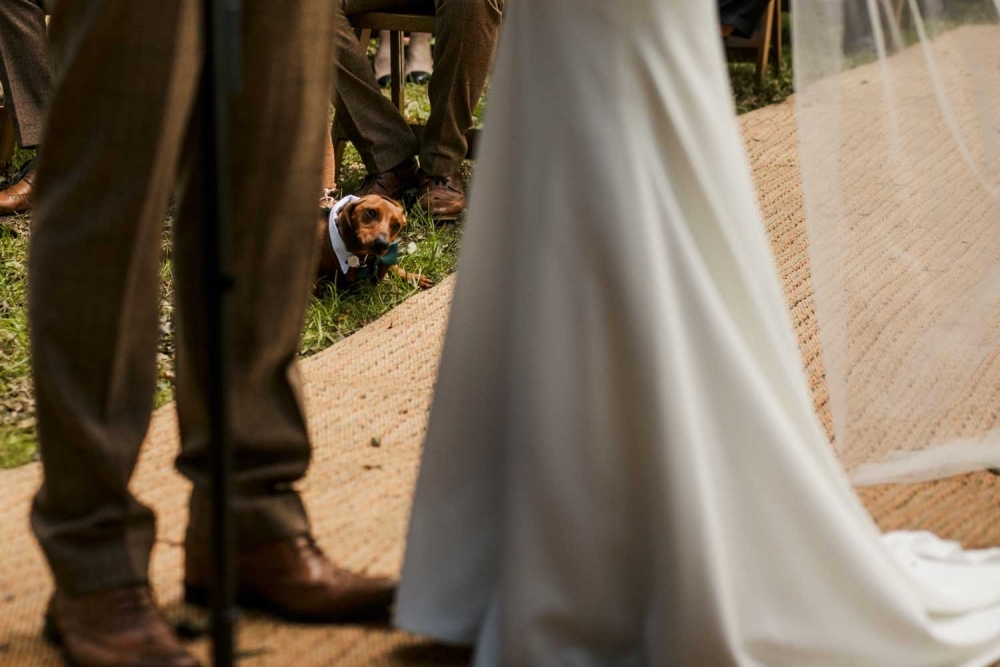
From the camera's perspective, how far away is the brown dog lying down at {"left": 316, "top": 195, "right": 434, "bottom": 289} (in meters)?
3.29

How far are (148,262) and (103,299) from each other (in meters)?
0.07

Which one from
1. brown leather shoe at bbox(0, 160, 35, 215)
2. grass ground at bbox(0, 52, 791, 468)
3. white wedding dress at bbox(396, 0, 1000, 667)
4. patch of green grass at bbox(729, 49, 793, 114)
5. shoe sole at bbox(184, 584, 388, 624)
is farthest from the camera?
patch of green grass at bbox(729, 49, 793, 114)

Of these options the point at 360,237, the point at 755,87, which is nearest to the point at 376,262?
the point at 360,237

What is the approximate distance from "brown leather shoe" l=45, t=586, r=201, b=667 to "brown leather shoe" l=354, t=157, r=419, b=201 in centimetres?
271

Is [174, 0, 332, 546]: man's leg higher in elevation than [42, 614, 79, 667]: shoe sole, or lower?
higher

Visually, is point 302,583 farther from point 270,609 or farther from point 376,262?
point 376,262

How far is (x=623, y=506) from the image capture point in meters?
1.41

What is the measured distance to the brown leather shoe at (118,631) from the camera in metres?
1.45

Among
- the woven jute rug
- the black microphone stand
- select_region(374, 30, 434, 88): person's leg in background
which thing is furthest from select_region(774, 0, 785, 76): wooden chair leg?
the black microphone stand

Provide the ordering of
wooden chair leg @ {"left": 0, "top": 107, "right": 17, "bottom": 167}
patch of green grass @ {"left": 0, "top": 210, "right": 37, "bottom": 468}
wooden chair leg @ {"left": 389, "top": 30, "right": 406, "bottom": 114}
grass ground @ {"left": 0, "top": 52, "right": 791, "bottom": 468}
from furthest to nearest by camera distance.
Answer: wooden chair leg @ {"left": 389, "top": 30, "right": 406, "bottom": 114}
wooden chair leg @ {"left": 0, "top": 107, "right": 17, "bottom": 167}
grass ground @ {"left": 0, "top": 52, "right": 791, "bottom": 468}
patch of green grass @ {"left": 0, "top": 210, "right": 37, "bottom": 468}

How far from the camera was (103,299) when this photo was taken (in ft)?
4.74

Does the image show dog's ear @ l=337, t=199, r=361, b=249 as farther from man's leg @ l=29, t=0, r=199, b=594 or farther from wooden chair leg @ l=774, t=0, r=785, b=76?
wooden chair leg @ l=774, t=0, r=785, b=76

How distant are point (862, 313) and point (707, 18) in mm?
887

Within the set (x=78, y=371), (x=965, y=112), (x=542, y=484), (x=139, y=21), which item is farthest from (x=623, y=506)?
(x=965, y=112)
